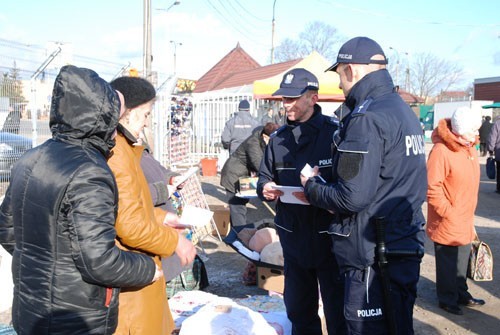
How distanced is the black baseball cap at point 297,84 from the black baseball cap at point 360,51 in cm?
64

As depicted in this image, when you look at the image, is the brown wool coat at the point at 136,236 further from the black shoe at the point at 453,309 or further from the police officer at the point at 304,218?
the black shoe at the point at 453,309

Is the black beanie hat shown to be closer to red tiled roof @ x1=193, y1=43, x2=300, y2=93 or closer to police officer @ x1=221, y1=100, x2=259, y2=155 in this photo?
police officer @ x1=221, y1=100, x2=259, y2=155

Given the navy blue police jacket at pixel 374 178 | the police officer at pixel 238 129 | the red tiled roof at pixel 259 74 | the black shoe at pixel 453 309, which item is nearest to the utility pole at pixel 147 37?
the police officer at pixel 238 129

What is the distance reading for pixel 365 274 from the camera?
258cm

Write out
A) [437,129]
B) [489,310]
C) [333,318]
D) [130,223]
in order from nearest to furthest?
[130,223], [333,318], [437,129], [489,310]

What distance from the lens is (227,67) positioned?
32594 millimetres

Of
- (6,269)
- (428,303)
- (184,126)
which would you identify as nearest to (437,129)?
(428,303)

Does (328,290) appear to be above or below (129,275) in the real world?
below

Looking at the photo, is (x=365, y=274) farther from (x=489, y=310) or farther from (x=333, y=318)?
(x=489, y=310)

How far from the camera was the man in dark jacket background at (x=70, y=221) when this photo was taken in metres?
1.89

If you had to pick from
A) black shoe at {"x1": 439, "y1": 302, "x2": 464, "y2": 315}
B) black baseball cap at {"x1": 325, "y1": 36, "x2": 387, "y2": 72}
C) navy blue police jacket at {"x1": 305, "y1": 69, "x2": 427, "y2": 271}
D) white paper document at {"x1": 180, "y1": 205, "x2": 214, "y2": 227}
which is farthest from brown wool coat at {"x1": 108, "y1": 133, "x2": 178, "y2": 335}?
black shoe at {"x1": 439, "y1": 302, "x2": 464, "y2": 315}

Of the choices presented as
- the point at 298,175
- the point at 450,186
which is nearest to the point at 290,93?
the point at 298,175

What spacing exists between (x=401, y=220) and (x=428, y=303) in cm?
283

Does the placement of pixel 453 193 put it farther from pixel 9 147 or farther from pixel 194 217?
pixel 9 147
